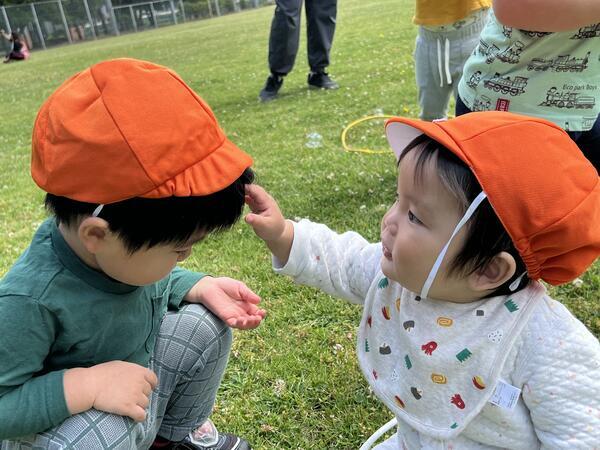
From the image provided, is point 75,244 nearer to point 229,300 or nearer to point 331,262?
point 229,300

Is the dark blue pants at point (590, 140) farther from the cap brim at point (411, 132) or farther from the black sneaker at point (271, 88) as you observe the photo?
the black sneaker at point (271, 88)

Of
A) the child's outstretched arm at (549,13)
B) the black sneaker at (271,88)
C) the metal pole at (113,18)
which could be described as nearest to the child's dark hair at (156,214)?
the child's outstretched arm at (549,13)

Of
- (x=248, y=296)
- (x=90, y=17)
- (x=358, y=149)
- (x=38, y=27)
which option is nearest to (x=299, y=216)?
(x=358, y=149)

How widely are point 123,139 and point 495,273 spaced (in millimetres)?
891

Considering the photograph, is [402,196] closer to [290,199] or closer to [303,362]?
[303,362]

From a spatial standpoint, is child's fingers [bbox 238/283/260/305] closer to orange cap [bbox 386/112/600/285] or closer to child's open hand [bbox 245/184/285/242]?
child's open hand [bbox 245/184/285/242]

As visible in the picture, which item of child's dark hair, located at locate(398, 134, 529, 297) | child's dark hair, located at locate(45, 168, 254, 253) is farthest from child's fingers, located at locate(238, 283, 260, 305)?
child's dark hair, located at locate(398, 134, 529, 297)

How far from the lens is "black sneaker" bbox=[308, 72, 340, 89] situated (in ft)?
24.2

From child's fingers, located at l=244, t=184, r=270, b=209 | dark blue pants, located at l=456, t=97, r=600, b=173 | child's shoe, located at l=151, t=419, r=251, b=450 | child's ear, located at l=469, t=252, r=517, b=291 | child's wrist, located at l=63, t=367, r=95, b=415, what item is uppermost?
child's fingers, located at l=244, t=184, r=270, b=209

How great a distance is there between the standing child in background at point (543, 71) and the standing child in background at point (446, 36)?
1.08 m

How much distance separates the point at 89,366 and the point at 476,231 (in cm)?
105

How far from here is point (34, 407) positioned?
1352mm

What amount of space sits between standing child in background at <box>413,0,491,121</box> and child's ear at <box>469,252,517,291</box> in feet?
7.33

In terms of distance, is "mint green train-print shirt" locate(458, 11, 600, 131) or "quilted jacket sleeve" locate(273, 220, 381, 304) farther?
"mint green train-print shirt" locate(458, 11, 600, 131)
